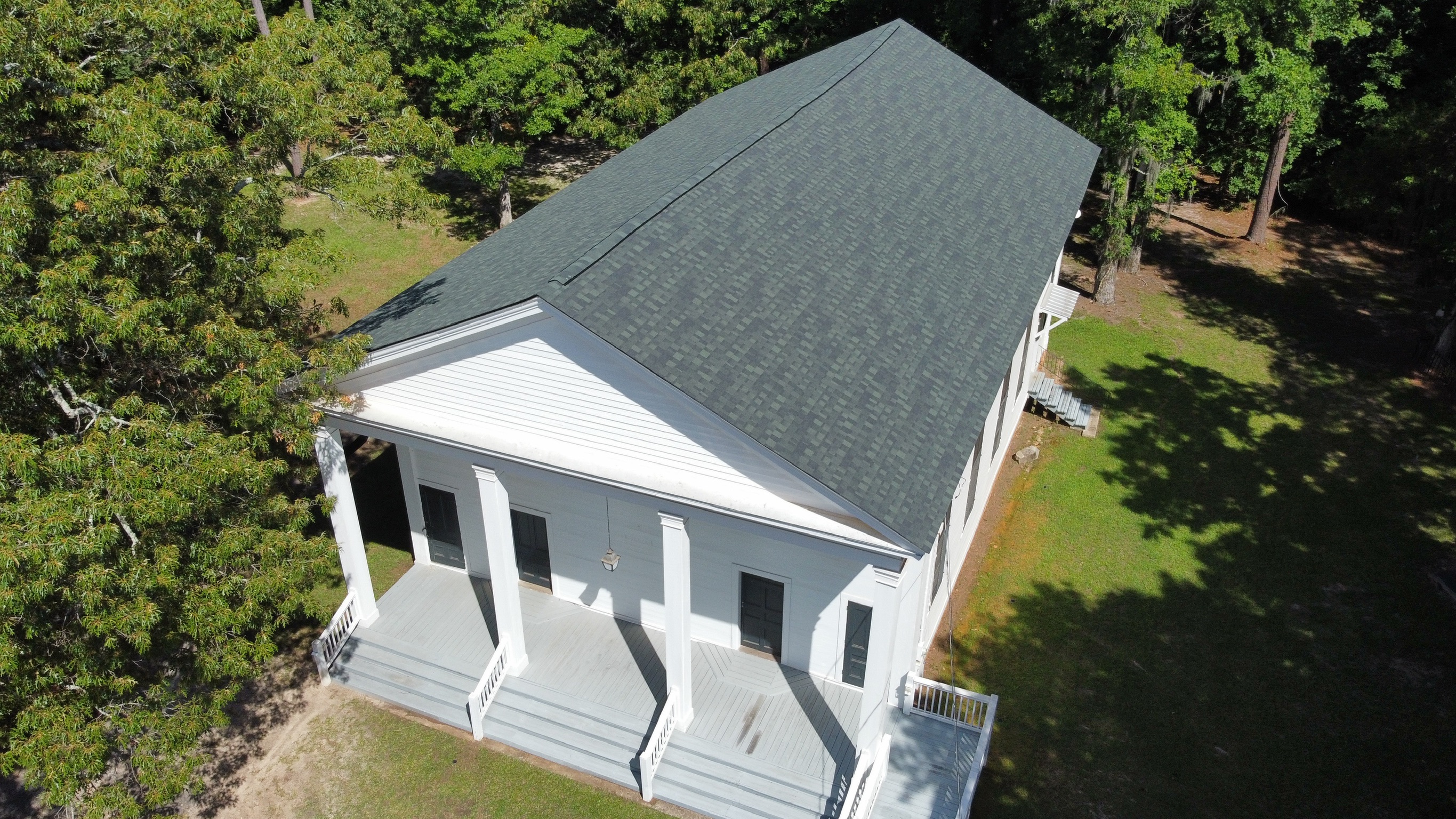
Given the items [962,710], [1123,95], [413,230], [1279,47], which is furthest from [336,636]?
[1279,47]

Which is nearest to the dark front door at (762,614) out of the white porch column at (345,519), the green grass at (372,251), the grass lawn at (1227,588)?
the grass lawn at (1227,588)

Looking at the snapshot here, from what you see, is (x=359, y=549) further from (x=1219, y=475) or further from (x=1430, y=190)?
(x=1430, y=190)

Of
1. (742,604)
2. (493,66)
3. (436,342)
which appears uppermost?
(493,66)

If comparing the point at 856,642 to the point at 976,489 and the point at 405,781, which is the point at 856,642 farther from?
the point at 405,781

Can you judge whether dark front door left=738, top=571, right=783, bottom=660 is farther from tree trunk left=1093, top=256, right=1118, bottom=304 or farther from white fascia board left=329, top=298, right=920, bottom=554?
tree trunk left=1093, top=256, right=1118, bottom=304

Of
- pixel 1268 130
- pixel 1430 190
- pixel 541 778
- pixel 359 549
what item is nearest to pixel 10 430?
pixel 359 549

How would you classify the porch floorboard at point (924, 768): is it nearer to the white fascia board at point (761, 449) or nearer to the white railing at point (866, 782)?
the white railing at point (866, 782)

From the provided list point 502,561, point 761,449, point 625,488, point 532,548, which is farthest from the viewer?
point 532,548
